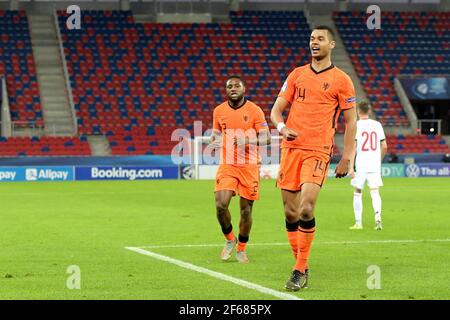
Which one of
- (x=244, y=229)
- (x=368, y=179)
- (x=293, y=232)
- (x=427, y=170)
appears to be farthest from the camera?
(x=427, y=170)

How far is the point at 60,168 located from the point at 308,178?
30805 mm

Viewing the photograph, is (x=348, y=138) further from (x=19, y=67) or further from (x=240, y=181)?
(x=19, y=67)

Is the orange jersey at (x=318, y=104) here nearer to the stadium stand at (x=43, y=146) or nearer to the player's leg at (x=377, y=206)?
the player's leg at (x=377, y=206)

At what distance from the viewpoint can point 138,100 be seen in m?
49.1

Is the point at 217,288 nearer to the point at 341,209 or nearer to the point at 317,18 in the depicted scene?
the point at 341,209

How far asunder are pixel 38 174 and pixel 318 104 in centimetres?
3085

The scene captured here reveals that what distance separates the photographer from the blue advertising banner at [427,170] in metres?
43.4

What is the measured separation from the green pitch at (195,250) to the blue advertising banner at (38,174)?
40.5ft

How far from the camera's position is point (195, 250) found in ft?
45.2

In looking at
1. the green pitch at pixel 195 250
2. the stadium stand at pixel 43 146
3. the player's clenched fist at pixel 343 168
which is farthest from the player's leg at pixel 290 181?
the stadium stand at pixel 43 146

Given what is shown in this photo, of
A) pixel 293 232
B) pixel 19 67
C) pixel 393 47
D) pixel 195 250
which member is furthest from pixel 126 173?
pixel 293 232

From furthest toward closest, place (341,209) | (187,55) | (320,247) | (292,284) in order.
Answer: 1. (187,55)
2. (341,209)
3. (320,247)
4. (292,284)
